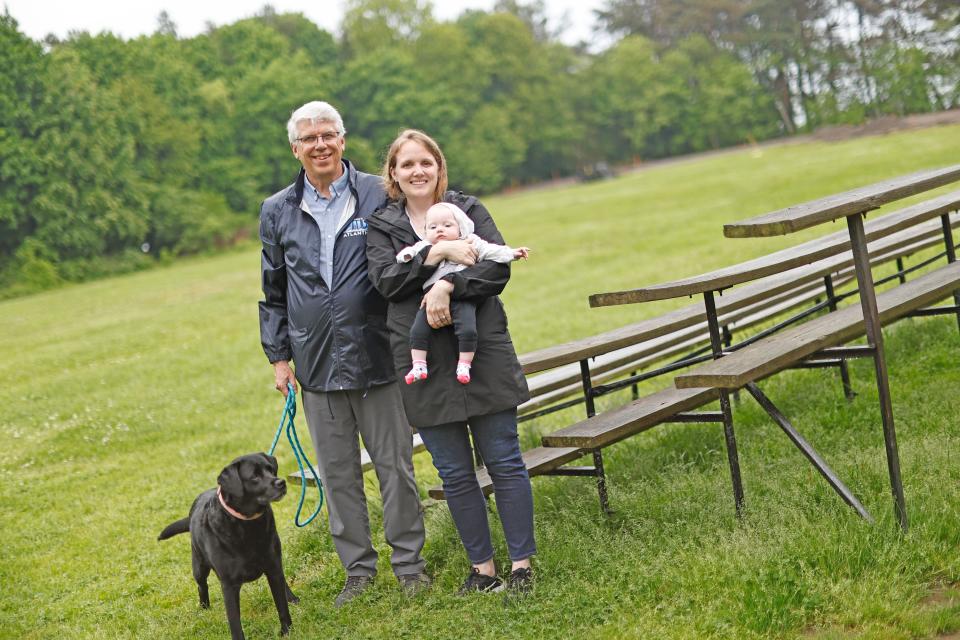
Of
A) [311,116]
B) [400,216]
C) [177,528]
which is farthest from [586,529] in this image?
[311,116]

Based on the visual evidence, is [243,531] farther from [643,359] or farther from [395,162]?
[643,359]

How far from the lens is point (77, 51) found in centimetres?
5594

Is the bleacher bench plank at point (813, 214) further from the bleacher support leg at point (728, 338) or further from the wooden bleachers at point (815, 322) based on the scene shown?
the bleacher support leg at point (728, 338)

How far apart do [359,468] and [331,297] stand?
0.94 metres

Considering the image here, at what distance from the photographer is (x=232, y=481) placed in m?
4.54

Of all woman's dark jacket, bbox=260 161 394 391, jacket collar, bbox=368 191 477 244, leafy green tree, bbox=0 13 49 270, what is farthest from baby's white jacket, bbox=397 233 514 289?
leafy green tree, bbox=0 13 49 270

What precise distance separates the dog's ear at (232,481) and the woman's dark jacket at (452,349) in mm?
799

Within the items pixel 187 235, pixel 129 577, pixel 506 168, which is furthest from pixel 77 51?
pixel 129 577

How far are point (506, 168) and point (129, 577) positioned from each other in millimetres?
67078

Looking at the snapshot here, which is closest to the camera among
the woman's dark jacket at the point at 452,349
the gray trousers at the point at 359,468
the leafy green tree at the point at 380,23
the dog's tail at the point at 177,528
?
the woman's dark jacket at the point at 452,349

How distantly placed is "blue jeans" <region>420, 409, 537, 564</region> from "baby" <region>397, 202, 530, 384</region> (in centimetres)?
30

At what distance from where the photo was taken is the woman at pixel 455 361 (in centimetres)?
438

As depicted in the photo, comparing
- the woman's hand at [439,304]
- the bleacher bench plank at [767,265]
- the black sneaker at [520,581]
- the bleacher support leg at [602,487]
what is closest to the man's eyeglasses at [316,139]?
the woman's hand at [439,304]

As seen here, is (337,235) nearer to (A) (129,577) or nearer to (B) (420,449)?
(B) (420,449)
